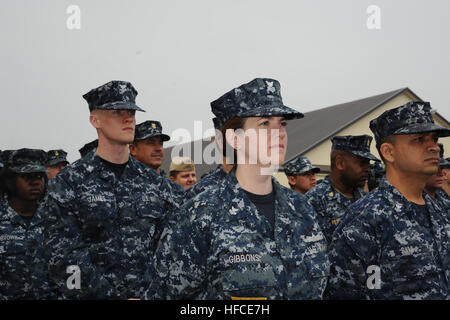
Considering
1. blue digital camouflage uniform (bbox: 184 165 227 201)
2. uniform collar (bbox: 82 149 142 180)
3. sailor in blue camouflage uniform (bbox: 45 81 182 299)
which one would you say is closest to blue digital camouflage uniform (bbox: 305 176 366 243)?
blue digital camouflage uniform (bbox: 184 165 227 201)

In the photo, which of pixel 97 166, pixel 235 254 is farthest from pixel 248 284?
pixel 97 166

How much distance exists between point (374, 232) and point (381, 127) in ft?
3.01

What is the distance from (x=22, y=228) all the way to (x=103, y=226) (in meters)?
1.98

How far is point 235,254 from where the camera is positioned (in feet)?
7.73

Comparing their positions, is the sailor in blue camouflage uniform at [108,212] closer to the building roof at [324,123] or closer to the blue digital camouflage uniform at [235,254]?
the blue digital camouflage uniform at [235,254]

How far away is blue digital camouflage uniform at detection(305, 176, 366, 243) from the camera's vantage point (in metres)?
5.43

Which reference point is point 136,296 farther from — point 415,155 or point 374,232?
point 415,155

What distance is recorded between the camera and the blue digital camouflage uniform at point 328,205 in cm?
543

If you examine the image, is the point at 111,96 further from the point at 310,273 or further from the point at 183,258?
the point at 310,273

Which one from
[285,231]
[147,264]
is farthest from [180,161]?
[285,231]

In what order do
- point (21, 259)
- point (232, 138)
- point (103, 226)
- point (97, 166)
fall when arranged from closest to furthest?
point (232, 138), point (103, 226), point (97, 166), point (21, 259)

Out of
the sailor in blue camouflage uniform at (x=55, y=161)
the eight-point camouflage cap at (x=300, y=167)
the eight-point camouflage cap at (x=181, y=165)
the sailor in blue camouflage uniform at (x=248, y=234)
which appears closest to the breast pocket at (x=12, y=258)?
the sailor in blue camouflage uniform at (x=248, y=234)
